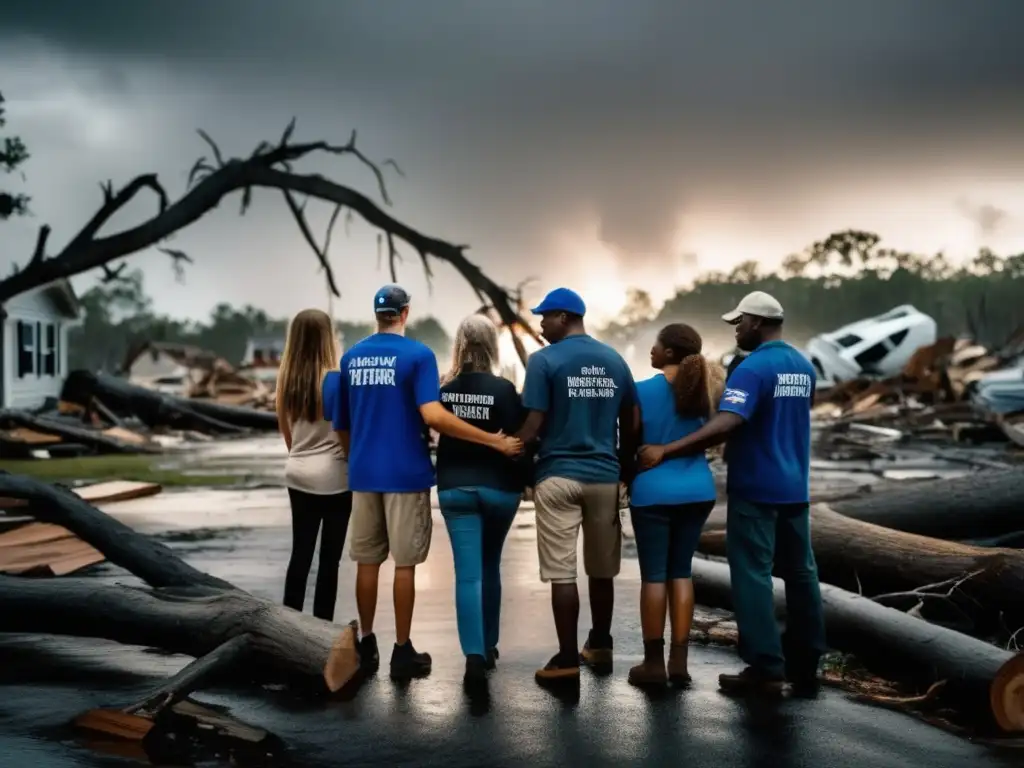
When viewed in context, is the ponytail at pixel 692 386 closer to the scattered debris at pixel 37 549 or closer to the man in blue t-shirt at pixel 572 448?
the man in blue t-shirt at pixel 572 448

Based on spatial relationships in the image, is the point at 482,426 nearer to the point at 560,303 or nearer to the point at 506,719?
the point at 560,303

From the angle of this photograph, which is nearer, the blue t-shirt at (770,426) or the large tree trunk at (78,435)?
the blue t-shirt at (770,426)

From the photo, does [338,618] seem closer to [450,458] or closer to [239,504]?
[450,458]

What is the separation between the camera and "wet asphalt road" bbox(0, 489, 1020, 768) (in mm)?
5055

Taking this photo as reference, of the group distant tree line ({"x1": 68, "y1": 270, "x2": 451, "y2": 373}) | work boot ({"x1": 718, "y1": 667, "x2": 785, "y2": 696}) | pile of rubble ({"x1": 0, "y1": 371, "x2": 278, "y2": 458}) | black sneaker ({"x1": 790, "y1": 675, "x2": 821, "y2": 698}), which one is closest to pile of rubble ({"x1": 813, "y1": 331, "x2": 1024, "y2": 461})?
pile of rubble ({"x1": 0, "y1": 371, "x2": 278, "y2": 458})

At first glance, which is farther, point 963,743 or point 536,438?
Result: point 536,438

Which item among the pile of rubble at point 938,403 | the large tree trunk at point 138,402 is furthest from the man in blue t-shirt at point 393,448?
the large tree trunk at point 138,402

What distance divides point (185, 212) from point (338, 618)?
7108 mm

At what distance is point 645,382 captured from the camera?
6.44 metres

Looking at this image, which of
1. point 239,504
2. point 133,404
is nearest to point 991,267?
point 133,404

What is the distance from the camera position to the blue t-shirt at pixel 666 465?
6207 mm

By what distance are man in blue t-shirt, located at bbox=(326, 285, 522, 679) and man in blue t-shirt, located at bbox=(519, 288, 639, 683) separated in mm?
567

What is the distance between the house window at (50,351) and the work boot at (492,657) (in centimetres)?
3810

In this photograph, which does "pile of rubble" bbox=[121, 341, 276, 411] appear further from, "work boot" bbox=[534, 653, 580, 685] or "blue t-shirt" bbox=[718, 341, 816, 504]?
"blue t-shirt" bbox=[718, 341, 816, 504]
